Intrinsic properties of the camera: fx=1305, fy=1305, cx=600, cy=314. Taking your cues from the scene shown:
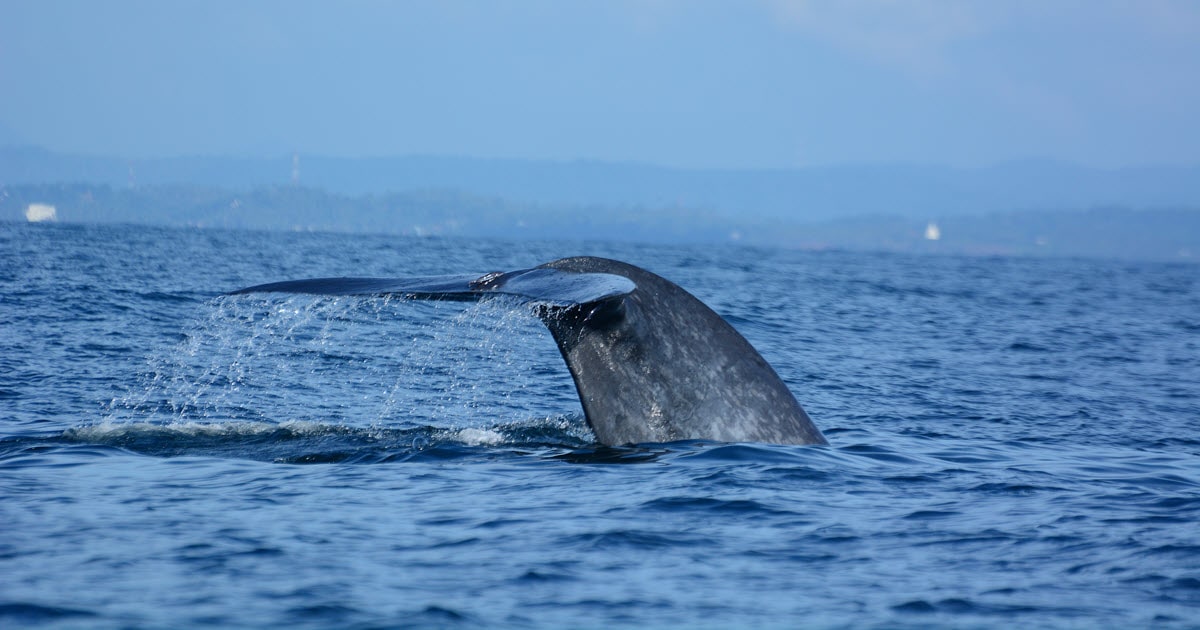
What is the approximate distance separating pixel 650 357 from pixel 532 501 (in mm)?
1099

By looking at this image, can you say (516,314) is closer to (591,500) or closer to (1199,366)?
(591,500)

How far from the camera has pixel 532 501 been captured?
24.9ft

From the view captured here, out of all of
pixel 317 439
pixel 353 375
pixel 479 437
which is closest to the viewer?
pixel 317 439

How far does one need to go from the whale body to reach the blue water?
0.78ft

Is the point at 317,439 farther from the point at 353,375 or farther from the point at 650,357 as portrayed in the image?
the point at 353,375

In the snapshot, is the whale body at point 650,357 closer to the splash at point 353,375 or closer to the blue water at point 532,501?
the blue water at point 532,501

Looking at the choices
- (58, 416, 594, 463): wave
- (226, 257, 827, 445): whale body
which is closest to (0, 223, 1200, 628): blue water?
(58, 416, 594, 463): wave

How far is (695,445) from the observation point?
304 inches

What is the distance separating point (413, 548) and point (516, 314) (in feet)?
4.67

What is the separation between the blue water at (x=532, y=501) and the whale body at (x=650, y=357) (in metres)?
0.24

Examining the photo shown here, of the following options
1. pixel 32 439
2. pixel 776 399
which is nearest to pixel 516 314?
pixel 776 399

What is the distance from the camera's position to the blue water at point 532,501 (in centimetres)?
571

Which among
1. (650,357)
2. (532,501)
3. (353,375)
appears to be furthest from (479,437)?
(353,375)

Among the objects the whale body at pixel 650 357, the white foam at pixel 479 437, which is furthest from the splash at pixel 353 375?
the whale body at pixel 650 357
